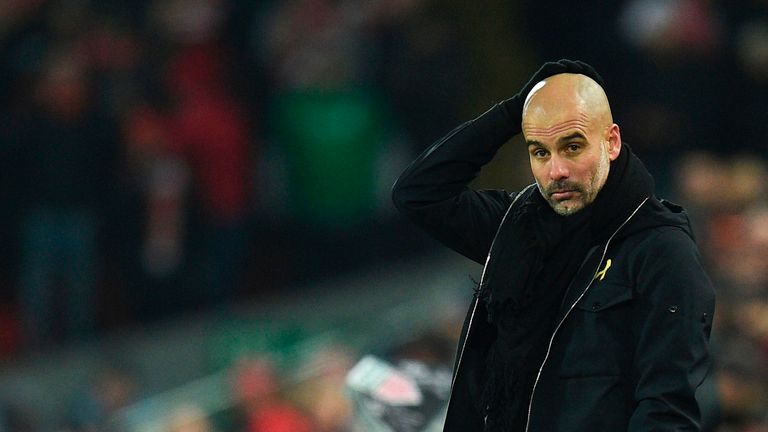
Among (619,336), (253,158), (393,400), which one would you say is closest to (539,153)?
(619,336)

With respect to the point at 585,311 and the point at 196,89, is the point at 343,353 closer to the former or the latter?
the point at 196,89

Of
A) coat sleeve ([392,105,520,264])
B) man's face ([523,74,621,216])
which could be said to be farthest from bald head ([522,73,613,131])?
coat sleeve ([392,105,520,264])

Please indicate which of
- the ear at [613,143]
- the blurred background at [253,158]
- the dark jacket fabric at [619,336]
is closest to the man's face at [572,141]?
the ear at [613,143]

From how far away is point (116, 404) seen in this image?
25.9 ft

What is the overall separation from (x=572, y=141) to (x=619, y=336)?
1.23ft

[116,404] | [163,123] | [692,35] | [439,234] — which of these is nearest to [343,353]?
[116,404]

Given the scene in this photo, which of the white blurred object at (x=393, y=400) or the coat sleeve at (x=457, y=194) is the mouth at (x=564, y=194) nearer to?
the coat sleeve at (x=457, y=194)

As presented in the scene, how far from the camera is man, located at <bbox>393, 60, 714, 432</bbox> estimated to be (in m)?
2.80

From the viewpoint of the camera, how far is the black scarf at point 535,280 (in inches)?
116

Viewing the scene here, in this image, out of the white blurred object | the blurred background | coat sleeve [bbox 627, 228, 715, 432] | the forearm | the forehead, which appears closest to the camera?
coat sleeve [bbox 627, 228, 715, 432]

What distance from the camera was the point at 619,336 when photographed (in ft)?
9.45

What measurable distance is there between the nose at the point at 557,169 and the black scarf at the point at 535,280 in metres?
0.09

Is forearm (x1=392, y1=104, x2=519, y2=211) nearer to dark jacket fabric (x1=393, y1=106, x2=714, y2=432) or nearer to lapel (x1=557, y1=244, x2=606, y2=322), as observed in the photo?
dark jacket fabric (x1=393, y1=106, x2=714, y2=432)

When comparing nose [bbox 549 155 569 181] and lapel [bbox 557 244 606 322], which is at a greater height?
nose [bbox 549 155 569 181]
